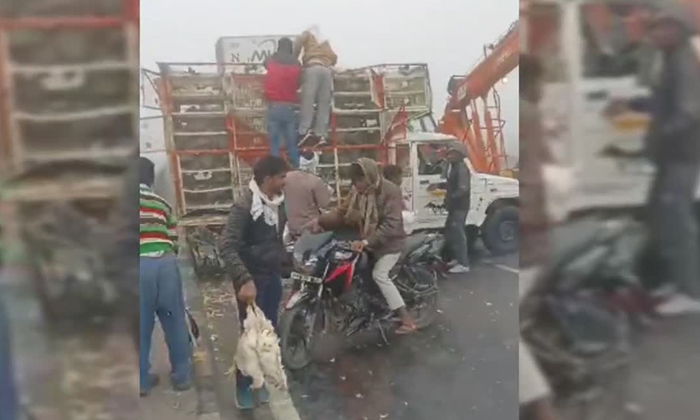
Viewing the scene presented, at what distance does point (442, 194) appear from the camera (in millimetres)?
1309

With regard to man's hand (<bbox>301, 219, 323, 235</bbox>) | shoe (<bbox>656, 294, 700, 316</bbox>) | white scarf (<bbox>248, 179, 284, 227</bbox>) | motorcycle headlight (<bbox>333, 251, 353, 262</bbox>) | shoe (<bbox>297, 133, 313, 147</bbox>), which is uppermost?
shoe (<bbox>297, 133, 313, 147</bbox>)

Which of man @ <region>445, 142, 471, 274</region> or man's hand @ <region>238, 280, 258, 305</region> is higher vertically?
man @ <region>445, 142, 471, 274</region>

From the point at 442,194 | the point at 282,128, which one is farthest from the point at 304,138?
the point at 442,194

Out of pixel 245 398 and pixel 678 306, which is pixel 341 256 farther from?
pixel 678 306

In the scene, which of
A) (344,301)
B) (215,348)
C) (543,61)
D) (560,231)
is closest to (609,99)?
(543,61)

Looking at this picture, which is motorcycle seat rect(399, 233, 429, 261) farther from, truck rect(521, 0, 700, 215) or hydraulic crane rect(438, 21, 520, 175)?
truck rect(521, 0, 700, 215)

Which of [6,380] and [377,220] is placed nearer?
[6,380]

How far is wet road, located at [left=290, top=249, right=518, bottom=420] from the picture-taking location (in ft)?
4.25

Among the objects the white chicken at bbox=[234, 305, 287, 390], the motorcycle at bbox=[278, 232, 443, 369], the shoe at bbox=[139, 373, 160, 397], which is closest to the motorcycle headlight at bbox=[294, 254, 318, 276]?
the motorcycle at bbox=[278, 232, 443, 369]

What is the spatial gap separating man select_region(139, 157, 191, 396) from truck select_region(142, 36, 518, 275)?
0.04 meters

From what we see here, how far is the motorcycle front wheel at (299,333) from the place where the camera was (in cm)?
126

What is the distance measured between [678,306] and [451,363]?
0.43 m

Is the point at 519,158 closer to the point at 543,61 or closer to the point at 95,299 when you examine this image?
the point at 543,61

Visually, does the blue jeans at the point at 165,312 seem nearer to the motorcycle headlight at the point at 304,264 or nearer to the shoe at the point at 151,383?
the shoe at the point at 151,383
